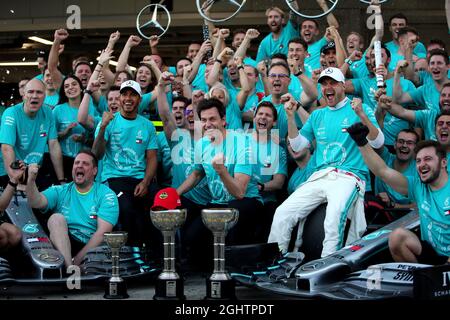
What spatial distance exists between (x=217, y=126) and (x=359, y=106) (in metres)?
1.29

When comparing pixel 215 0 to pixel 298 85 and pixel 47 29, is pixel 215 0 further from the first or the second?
pixel 47 29

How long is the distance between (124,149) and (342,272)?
2.74 meters

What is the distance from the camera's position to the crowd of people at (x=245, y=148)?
7.27 metres

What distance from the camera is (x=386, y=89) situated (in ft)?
29.2

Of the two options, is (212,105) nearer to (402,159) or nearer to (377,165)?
(377,165)

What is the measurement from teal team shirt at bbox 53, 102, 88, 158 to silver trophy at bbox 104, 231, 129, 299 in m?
2.68

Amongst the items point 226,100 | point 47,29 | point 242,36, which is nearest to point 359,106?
point 226,100

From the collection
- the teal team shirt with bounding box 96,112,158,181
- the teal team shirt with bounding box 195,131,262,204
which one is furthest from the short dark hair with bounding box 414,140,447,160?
the teal team shirt with bounding box 96,112,158,181

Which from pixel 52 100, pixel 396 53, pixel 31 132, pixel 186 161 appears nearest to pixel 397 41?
pixel 396 53

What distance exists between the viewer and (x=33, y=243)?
7445 millimetres

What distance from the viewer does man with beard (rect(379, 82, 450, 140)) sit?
810 cm

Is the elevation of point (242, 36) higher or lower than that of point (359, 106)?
higher

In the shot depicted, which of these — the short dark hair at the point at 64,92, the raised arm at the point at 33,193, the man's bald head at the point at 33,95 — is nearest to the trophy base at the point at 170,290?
the raised arm at the point at 33,193

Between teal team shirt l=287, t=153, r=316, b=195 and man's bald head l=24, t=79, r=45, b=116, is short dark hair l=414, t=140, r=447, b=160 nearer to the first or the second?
teal team shirt l=287, t=153, r=316, b=195
